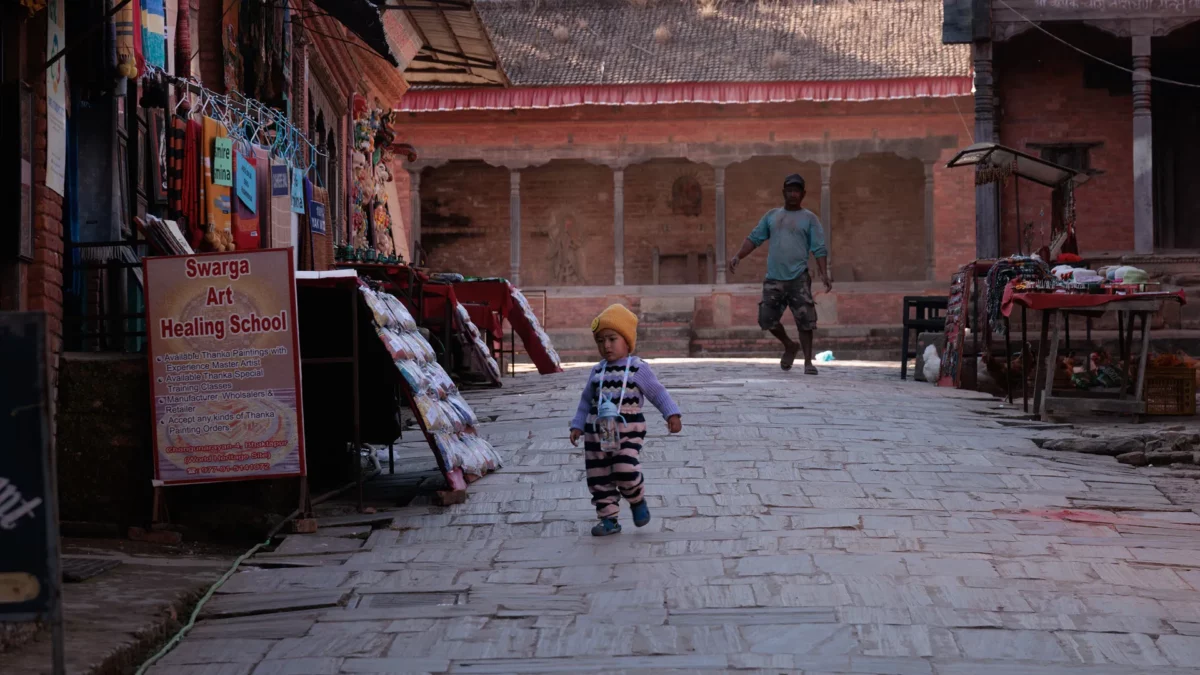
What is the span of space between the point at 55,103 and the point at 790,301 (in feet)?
27.8

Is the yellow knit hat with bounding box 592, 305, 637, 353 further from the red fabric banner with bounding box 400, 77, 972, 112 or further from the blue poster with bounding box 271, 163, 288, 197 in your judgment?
the red fabric banner with bounding box 400, 77, 972, 112

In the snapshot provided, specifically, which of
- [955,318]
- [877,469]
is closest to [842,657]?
[877,469]

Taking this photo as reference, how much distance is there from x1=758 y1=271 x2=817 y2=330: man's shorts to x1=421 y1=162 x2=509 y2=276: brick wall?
16968 mm

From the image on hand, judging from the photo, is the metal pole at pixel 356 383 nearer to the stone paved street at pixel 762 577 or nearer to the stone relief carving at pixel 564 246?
the stone paved street at pixel 762 577

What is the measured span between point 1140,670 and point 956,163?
12012mm

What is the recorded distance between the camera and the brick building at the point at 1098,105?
1866 centimetres

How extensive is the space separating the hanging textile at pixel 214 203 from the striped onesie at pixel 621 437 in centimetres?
347

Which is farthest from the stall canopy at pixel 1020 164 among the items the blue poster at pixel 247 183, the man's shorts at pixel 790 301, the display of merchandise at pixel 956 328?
the blue poster at pixel 247 183

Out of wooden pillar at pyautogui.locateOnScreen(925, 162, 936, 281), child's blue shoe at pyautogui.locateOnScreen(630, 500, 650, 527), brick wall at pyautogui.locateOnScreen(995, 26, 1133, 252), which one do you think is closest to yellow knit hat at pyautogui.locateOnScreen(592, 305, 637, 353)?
child's blue shoe at pyautogui.locateOnScreen(630, 500, 650, 527)

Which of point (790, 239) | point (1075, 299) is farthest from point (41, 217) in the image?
point (790, 239)

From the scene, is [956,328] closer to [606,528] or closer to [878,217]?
[606,528]

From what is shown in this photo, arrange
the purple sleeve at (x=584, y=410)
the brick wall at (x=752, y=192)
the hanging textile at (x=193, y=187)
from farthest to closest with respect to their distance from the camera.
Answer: the brick wall at (x=752, y=192), the hanging textile at (x=193, y=187), the purple sleeve at (x=584, y=410)

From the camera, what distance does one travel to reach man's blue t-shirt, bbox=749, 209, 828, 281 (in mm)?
13891

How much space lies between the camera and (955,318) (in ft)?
44.2
